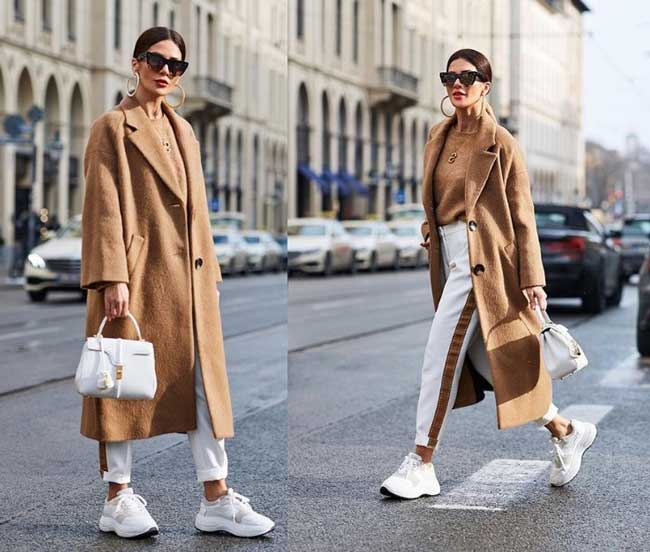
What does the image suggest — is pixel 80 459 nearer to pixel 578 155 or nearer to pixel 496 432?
pixel 496 432

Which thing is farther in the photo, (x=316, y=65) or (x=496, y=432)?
(x=316, y=65)

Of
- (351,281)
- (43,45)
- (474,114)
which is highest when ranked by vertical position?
(43,45)

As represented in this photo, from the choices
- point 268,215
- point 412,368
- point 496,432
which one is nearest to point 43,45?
point 268,215

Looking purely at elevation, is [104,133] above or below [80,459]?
above

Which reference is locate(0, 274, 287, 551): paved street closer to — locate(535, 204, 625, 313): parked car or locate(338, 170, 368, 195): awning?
locate(535, 204, 625, 313): parked car

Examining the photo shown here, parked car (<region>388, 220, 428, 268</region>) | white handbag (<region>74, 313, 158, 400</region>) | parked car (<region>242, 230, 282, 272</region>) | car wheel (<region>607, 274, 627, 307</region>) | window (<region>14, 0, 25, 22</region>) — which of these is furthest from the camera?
parked car (<region>388, 220, 428, 268</region>)

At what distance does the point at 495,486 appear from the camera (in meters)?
6.59

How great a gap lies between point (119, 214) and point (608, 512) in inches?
85.9

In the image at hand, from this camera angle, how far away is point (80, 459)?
7.43 metres

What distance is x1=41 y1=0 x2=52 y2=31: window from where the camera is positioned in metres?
40.7

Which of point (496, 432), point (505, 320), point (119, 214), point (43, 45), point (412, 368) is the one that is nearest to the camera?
point (119, 214)

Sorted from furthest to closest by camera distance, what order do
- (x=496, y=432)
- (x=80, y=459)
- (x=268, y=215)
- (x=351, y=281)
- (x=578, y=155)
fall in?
(x=578, y=155)
(x=268, y=215)
(x=351, y=281)
(x=496, y=432)
(x=80, y=459)

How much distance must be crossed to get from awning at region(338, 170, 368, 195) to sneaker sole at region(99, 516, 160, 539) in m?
52.9

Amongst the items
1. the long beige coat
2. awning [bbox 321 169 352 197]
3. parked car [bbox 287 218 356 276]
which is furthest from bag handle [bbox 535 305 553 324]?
awning [bbox 321 169 352 197]
